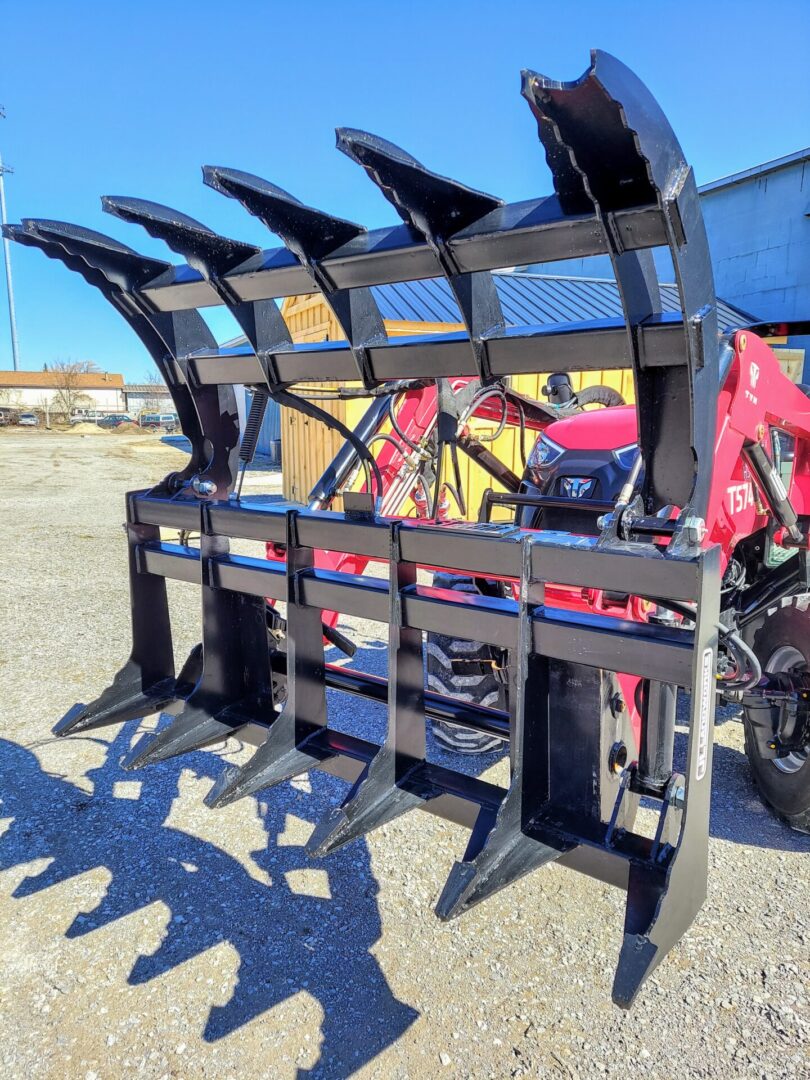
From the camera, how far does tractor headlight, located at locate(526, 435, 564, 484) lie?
3496mm

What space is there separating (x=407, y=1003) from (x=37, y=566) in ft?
25.6

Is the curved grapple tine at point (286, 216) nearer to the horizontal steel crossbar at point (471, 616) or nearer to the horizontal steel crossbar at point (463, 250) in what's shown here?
the horizontal steel crossbar at point (463, 250)

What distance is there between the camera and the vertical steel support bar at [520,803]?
67.0 inches

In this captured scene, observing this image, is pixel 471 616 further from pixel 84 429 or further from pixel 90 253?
pixel 84 429

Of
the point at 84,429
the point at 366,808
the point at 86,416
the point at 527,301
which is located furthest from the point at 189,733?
the point at 86,416

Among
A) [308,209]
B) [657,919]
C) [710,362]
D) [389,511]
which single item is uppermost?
[308,209]

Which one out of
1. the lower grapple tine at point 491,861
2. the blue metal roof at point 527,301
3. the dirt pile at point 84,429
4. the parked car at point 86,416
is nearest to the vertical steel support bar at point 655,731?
the lower grapple tine at point 491,861

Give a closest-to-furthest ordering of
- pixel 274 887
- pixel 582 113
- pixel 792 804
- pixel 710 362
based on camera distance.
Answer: pixel 582 113, pixel 710 362, pixel 274 887, pixel 792 804

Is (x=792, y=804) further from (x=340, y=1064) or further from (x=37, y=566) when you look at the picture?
(x=37, y=566)

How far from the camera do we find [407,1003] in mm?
2150

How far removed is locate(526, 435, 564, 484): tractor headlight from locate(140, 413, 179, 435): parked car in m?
48.1

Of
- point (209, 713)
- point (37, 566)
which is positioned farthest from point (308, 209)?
point (37, 566)

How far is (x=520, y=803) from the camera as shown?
1873 mm

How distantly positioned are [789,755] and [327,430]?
31.5 ft
